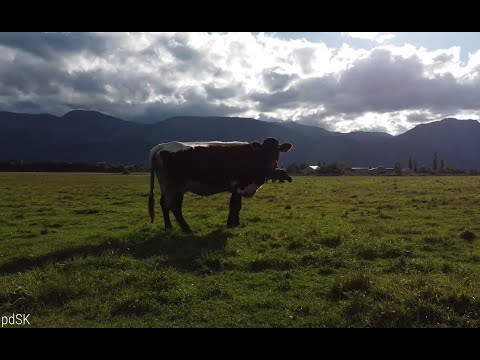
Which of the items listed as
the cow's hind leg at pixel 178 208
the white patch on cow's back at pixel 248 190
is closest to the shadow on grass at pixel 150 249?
the cow's hind leg at pixel 178 208

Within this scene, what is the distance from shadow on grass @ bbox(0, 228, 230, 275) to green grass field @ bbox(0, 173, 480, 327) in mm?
29

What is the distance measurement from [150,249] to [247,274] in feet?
11.3

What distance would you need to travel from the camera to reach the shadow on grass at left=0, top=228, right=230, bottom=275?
10229mm

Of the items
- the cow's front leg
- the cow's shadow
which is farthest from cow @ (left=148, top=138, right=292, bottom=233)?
the cow's shadow

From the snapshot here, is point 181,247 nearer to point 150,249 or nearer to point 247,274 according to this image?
point 150,249

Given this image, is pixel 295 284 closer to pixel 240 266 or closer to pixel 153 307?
pixel 240 266

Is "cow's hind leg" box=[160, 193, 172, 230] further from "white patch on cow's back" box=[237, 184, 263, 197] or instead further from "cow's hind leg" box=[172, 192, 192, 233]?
"white patch on cow's back" box=[237, 184, 263, 197]

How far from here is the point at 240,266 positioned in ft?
31.9

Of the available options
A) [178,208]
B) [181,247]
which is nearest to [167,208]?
[178,208]

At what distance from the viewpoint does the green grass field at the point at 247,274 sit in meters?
6.77
